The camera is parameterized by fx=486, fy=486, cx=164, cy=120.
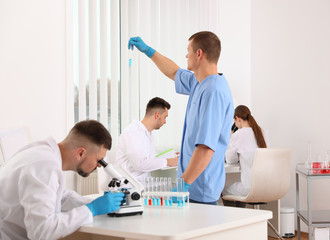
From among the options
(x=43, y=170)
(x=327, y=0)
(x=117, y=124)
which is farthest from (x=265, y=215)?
(x=327, y=0)

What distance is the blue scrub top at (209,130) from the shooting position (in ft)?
7.75

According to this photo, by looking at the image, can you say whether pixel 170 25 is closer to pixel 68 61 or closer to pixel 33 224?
pixel 68 61

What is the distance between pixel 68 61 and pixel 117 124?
2.76 feet

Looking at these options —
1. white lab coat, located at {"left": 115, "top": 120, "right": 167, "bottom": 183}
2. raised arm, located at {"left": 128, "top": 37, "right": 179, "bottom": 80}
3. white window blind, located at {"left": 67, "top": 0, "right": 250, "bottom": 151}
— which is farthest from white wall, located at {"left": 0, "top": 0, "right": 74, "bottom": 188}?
raised arm, located at {"left": 128, "top": 37, "right": 179, "bottom": 80}

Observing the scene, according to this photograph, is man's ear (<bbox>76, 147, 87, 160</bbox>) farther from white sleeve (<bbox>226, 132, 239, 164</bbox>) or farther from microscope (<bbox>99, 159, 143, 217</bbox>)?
white sleeve (<bbox>226, 132, 239, 164</bbox>)

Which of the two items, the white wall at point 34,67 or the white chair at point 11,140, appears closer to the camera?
the white chair at point 11,140

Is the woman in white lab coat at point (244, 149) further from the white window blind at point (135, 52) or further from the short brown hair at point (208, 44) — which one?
the short brown hair at point (208, 44)

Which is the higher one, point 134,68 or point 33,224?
point 134,68

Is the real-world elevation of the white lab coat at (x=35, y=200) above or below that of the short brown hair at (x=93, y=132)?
below

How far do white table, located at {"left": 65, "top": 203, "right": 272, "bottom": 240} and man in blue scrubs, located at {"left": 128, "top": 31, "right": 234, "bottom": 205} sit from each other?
32 cm

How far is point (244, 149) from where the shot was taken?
4473 mm

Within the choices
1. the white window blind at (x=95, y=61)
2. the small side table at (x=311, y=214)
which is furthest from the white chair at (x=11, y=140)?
the small side table at (x=311, y=214)

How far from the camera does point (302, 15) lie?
527 centimetres

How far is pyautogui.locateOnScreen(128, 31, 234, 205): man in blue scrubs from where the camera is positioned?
7.66ft
